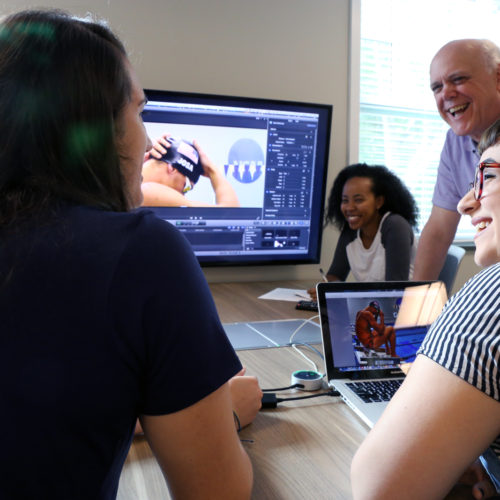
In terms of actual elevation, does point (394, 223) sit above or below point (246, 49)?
below

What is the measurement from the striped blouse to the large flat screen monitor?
1991 millimetres

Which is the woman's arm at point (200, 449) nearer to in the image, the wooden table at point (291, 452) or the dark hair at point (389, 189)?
the wooden table at point (291, 452)

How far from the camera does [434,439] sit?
66cm

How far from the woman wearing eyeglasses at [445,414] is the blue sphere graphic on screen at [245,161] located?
202 centimetres

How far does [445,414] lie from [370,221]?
2.15 meters

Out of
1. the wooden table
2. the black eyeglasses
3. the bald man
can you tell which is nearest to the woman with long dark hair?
the wooden table

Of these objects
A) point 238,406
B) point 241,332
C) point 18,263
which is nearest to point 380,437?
point 238,406

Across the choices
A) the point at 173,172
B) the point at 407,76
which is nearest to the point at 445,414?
the point at 173,172

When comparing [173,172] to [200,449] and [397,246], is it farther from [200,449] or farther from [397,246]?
[200,449]

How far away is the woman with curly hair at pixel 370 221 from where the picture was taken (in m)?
2.57

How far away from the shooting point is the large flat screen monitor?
2594 millimetres

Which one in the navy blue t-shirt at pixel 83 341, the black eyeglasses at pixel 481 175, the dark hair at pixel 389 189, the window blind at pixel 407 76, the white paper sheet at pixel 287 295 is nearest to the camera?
the navy blue t-shirt at pixel 83 341

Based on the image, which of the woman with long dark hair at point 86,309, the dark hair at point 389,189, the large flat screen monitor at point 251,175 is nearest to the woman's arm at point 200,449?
the woman with long dark hair at point 86,309

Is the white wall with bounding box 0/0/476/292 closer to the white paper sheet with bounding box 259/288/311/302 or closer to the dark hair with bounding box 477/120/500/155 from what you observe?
the white paper sheet with bounding box 259/288/311/302
